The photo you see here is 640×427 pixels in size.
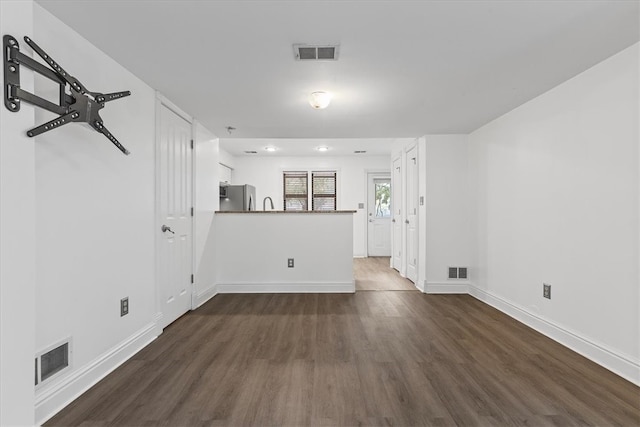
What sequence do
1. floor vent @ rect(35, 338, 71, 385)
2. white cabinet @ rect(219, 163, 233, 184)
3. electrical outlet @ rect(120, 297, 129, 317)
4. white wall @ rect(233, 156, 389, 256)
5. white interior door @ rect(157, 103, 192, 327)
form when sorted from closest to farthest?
floor vent @ rect(35, 338, 71, 385)
electrical outlet @ rect(120, 297, 129, 317)
white interior door @ rect(157, 103, 192, 327)
white cabinet @ rect(219, 163, 233, 184)
white wall @ rect(233, 156, 389, 256)

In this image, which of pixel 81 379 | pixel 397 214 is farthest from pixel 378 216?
pixel 81 379

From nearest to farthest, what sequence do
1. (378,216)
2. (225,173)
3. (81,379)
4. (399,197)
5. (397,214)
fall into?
(81,379) < (399,197) < (397,214) < (225,173) < (378,216)

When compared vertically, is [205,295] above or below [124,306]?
below

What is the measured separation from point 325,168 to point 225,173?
7.43ft

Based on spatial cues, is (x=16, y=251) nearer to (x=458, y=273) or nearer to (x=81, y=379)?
(x=81, y=379)

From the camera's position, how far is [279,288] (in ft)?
13.9

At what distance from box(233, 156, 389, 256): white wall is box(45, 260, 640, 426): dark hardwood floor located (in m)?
4.39

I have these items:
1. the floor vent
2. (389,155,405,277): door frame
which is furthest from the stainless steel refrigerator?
the floor vent

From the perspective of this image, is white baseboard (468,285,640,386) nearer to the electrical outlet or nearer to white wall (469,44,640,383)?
white wall (469,44,640,383)

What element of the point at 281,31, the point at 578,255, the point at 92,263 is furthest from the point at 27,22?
the point at 578,255

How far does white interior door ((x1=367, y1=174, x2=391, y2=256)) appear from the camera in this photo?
7445 millimetres

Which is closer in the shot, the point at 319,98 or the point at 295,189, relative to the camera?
the point at 319,98

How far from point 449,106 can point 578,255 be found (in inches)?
67.0

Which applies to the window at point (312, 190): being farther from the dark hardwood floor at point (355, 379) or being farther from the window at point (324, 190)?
the dark hardwood floor at point (355, 379)
